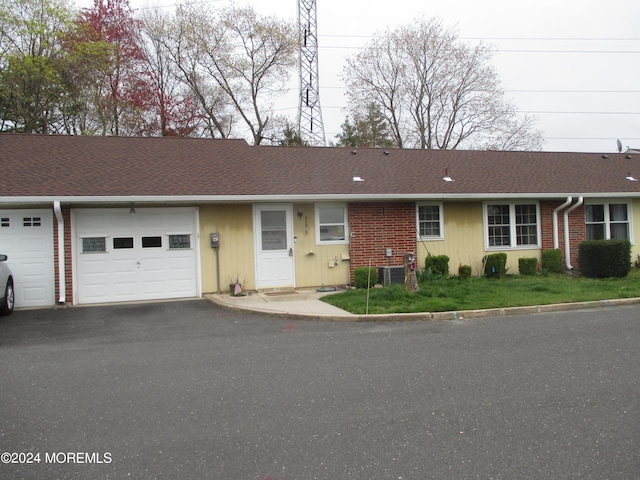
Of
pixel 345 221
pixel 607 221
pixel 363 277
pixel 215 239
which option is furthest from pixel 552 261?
pixel 215 239

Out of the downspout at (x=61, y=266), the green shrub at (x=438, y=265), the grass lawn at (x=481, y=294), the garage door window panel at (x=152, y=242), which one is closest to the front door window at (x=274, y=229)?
the grass lawn at (x=481, y=294)

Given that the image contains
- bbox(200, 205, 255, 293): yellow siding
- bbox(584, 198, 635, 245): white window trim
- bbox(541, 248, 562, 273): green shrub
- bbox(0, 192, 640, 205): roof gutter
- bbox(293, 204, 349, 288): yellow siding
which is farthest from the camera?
bbox(584, 198, 635, 245): white window trim

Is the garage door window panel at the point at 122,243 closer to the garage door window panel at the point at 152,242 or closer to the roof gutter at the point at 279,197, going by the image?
the garage door window panel at the point at 152,242

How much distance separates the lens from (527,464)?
11.3 ft

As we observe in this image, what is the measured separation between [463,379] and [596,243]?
34.2ft

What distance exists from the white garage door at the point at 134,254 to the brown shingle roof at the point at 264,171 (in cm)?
80

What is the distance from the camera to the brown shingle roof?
481 inches

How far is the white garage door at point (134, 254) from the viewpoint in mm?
12008

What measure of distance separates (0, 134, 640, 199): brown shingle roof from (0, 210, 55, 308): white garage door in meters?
0.75

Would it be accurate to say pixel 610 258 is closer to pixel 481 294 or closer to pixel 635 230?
pixel 635 230

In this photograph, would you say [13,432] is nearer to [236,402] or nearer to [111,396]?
[111,396]

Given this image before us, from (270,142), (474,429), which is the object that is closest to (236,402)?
(474,429)

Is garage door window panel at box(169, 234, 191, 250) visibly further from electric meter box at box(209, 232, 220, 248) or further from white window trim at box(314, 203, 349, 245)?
white window trim at box(314, 203, 349, 245)

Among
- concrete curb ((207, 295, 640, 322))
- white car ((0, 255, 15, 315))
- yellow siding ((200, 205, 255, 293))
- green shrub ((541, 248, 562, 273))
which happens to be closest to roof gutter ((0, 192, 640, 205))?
yellow siding ((200, 205, 255, 293))
